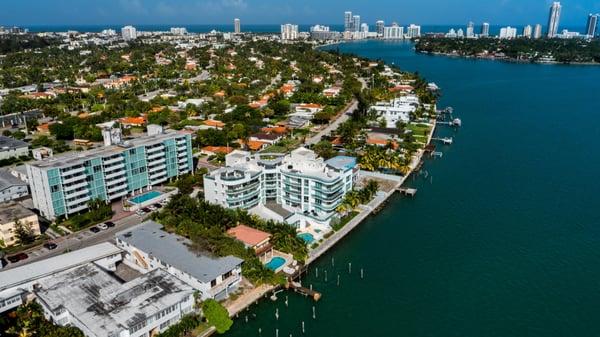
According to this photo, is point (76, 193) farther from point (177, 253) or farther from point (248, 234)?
point (248, 234)

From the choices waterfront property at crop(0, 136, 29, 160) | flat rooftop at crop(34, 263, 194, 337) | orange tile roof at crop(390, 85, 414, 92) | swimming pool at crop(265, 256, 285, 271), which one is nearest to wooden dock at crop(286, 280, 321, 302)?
swimming pool at crop(265, 256, 285, 271)

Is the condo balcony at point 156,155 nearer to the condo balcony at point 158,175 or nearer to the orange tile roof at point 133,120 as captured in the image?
the condo balcony at point 158,175

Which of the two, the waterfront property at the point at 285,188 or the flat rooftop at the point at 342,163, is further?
the flat rooftop at the point at 342,163

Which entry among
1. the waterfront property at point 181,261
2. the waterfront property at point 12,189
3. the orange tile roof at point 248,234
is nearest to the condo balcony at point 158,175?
the waterfront property at point 181,261

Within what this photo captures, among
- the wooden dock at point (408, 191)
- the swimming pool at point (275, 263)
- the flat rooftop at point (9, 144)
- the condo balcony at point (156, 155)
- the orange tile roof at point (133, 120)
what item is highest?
the condo balcony at point (156, 155)

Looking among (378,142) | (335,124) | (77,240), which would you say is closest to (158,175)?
(77,240)

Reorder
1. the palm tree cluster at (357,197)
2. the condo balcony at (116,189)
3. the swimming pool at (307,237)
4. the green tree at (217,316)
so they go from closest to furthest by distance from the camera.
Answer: the green tree at (217,316) → the swimming pool at (307,237) → the palm tree cluster at (357,197) → the condo balcony at (116,189)

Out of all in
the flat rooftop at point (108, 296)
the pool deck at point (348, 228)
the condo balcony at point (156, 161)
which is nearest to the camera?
the flat rooftop at point (108, 296)

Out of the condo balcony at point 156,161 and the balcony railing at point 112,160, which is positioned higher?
the balcony railing at point 112,160
